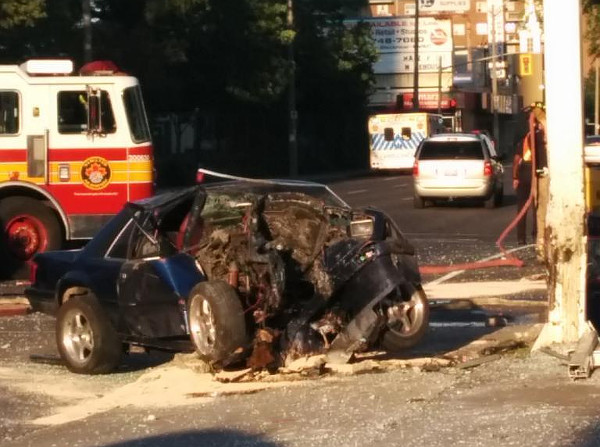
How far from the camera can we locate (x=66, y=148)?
707 inches

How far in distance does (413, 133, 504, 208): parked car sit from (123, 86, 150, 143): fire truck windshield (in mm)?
14255

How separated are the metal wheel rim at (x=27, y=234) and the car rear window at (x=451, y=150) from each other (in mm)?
15312

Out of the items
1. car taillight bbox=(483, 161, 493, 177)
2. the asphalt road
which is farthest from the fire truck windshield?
car taillight bbox=(483, 161, 493, 177)

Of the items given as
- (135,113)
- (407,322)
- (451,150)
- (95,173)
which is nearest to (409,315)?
(407,322)

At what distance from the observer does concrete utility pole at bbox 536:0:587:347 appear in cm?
1034

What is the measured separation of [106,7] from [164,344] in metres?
35.1

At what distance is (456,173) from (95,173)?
49.6 ft

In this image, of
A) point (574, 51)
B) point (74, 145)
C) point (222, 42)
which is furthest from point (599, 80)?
point (574, 51)

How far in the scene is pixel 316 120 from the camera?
63594 millimetres

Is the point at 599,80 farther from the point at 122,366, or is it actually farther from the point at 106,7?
the point at 122,366

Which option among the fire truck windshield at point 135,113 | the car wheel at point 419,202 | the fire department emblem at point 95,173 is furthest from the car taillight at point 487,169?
the fire department emblem at point 95,173

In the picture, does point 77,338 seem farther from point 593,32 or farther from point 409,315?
point 593,32

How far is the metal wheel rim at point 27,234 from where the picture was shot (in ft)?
59.8

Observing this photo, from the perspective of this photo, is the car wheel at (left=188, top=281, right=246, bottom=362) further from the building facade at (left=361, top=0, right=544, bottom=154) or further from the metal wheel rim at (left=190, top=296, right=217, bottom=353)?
the building facade at (left=361, top=0, right=544, bottom=154)
